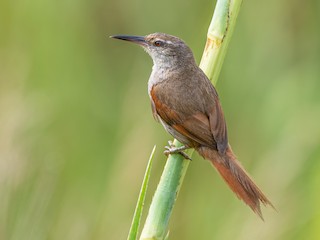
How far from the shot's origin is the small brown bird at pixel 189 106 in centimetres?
332

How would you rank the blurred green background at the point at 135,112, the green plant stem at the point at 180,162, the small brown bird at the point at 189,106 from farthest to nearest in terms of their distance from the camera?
the blurred green background at the point at 135,112
the small brown bird at the point at 189,106
the green plant stem at the point at 180,162

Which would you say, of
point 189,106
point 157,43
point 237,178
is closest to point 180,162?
point 237,178

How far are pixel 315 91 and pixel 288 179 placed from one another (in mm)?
586

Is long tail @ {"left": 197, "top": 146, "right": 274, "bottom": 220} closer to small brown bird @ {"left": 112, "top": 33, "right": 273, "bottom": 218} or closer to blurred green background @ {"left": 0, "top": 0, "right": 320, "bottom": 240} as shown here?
small brown bird @ {"left": 112, "top": 33, "right": 273, "bottom": 218}

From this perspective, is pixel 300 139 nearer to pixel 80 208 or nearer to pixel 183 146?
pixel 183 146

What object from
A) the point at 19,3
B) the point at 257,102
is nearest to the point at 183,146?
the point at 257,102

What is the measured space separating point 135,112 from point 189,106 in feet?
2.56

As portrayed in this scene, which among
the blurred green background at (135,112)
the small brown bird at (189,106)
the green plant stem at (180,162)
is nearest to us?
the green plant stem at (180,162)

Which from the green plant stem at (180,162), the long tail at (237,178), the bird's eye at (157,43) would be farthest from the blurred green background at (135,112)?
the green plant stem at (180,162)

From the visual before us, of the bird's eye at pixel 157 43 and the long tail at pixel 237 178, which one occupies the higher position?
the bird's eye at pixel 157 43

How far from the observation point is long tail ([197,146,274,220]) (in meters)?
2.99

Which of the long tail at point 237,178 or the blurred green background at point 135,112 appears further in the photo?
the blurred green background at point 135,112

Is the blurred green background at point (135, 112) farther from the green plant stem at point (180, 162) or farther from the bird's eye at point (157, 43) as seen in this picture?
the green plant stem at point (180, 162)

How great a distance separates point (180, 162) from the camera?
2834 millimetres
